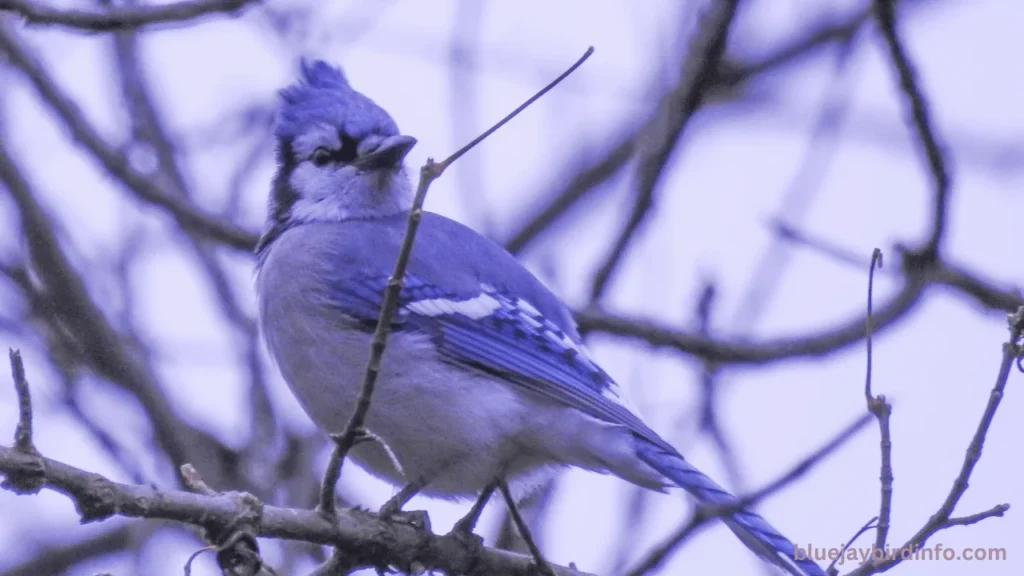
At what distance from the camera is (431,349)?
10.5 feet

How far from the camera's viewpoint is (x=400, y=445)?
314 cm

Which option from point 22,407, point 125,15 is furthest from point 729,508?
point 125,15

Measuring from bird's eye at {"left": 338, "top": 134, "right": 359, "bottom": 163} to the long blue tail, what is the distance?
4.17 feet

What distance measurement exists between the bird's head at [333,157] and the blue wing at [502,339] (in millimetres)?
422

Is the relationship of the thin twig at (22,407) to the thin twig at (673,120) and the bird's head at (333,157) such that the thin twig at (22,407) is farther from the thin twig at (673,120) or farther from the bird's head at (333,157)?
the thin twig at (673,120)

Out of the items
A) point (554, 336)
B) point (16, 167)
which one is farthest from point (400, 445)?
point (16, 167)

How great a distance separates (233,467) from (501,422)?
1.34 meters

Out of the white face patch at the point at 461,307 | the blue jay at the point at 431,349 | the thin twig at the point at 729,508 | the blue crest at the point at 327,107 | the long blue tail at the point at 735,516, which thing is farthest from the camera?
the blue crest at the point at 327,107

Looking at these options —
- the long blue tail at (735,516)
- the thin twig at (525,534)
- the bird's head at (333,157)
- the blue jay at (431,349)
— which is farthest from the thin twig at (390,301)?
the bird's head at (333,157)

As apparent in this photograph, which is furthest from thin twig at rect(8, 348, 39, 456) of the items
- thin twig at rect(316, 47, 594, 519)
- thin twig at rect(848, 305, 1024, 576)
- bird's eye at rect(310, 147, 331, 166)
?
bird's eye at rect(310, 147, 331, 166)

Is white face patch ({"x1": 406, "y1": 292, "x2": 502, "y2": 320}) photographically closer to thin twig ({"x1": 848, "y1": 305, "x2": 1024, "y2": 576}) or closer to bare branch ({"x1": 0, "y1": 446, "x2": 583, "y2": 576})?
bare branch ({"x1": 0, "y1": 446, "x2": 583, "y2": 576})

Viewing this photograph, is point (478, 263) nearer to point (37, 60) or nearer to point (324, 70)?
point (324, 70)

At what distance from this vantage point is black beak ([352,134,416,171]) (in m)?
3.48

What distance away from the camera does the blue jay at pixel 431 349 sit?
10.1 feet
